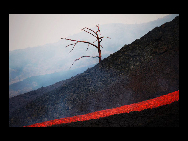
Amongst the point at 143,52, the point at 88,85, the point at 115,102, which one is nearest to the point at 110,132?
the point at 115,102

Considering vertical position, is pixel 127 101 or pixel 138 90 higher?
pixel 138 90

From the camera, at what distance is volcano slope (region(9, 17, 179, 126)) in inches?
320

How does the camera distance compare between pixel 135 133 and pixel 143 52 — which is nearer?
pixel 135 133

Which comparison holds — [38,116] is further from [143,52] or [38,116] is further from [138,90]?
[143,52]

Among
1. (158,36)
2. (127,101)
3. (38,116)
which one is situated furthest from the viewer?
(158,36)

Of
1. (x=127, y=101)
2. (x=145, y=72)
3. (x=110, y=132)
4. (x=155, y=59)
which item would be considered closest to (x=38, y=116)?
(x=127, y=101)

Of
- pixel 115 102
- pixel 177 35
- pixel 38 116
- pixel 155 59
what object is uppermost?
pixel 177 35

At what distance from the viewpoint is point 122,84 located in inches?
356

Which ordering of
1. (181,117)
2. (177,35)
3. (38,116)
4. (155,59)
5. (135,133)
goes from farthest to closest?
1. (177,35)
2. (155,59)
3. (38,116)
4. (181,117)
5. (135,133)

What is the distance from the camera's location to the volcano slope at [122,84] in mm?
8141

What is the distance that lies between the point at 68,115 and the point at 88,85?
3.07 meters

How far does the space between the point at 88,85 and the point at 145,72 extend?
481 cm

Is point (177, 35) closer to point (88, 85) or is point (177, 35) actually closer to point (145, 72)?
point (145, 72)

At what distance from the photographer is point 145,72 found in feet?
30.2
